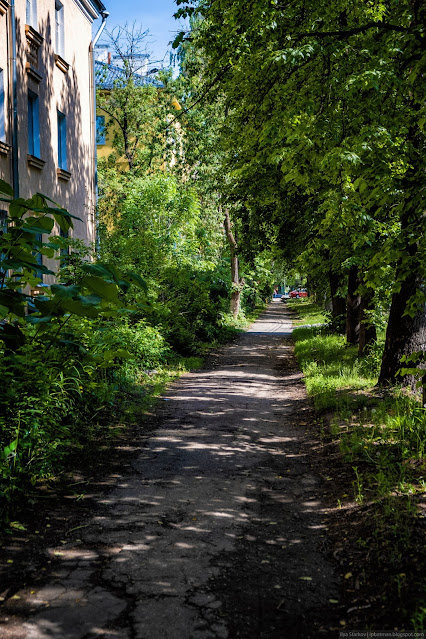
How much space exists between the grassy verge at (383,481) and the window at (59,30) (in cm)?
1149

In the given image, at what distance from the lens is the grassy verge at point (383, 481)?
11.1ft

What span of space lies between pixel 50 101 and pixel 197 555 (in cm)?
1315

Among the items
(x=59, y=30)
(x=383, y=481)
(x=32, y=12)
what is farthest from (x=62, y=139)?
(x=383, y=481)

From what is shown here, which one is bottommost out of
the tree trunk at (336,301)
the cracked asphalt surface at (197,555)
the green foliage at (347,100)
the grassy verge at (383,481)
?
the cracked asphalt surface at (197,555)

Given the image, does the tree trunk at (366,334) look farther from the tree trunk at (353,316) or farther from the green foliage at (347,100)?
the green foliage at (347,100)

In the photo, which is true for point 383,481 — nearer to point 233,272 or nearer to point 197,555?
point 197,555

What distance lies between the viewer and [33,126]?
13.5 meters

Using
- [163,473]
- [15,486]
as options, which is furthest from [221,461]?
[15,486]

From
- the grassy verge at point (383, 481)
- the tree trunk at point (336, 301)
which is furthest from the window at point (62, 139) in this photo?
the grassy verge at point (383, 481)

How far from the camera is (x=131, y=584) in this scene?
11.6 ft

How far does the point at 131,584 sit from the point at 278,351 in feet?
52.1

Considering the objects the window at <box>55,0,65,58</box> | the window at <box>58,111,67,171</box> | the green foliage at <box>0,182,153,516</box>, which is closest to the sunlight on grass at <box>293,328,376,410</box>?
the green foliage at <box>0,182,153,516</box>

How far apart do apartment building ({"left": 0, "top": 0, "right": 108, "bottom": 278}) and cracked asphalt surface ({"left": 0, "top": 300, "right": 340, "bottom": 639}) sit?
7503 mm

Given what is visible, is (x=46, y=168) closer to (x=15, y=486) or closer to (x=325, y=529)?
(x=15, y=486)
